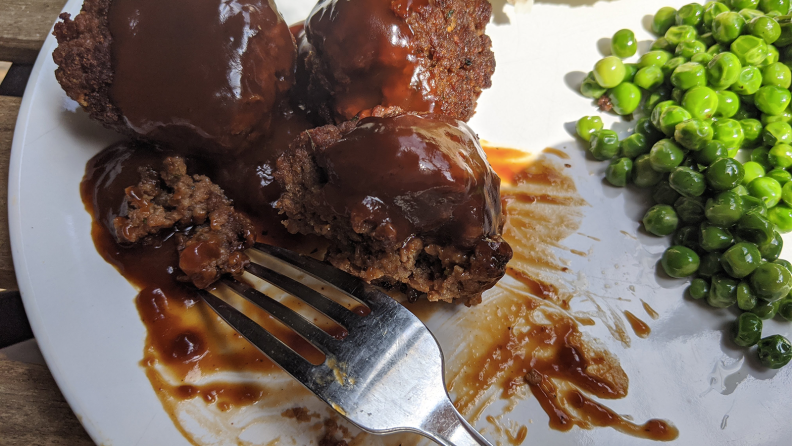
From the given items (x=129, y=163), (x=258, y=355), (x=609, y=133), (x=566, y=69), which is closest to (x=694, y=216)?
(x=609, y=133)

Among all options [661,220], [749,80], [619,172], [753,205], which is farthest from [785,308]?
[749,80]

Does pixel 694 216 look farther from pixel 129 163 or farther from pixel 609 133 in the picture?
pixel 129 163

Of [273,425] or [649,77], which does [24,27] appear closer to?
[273,425]

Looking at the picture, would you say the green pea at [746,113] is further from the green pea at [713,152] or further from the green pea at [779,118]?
the green pea at [713,152]

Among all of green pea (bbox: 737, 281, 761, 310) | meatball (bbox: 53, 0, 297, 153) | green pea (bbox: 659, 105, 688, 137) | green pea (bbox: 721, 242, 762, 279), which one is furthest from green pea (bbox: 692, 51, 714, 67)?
meatball (bbox: 53, 0, 297, 153)

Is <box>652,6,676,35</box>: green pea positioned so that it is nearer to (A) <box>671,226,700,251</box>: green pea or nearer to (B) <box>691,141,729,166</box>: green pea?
(B) <box>691,141,729,166</box>: green pea
